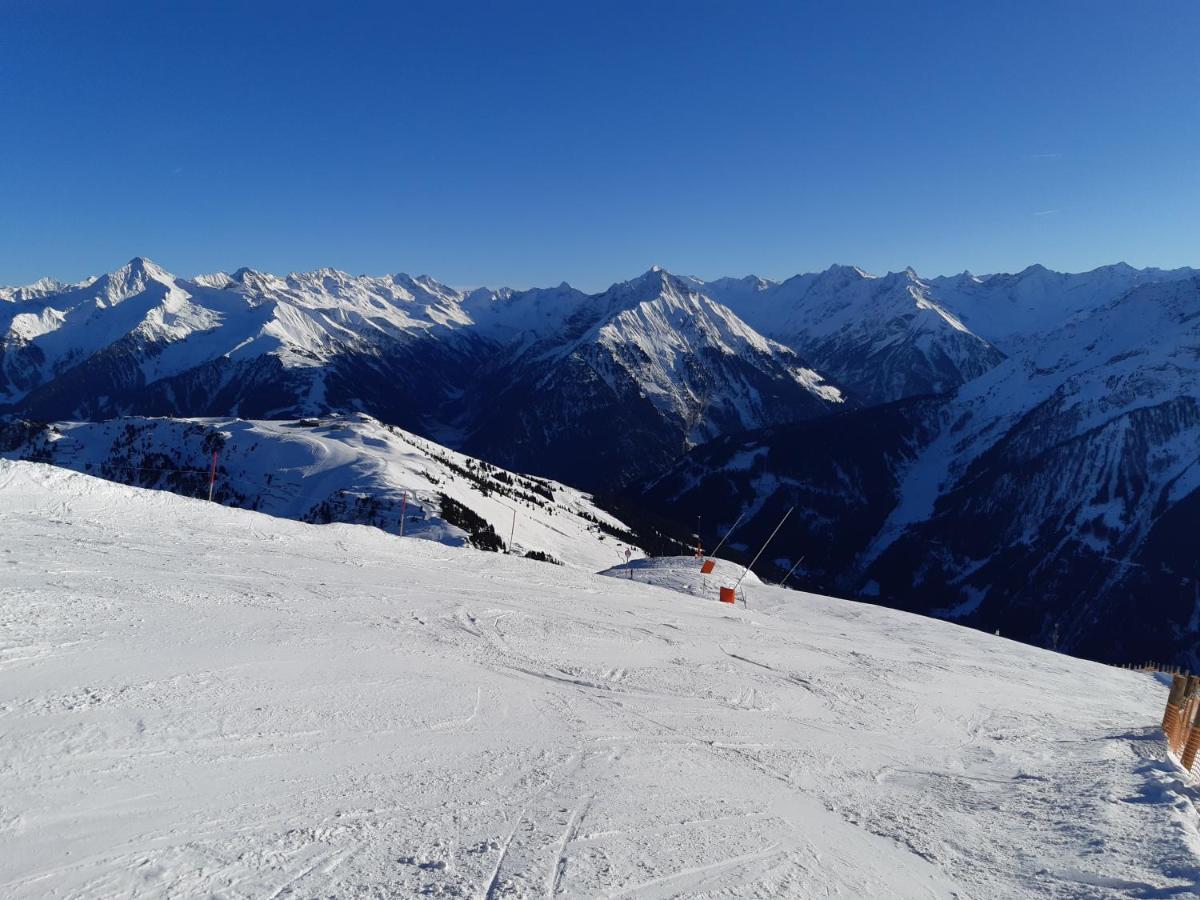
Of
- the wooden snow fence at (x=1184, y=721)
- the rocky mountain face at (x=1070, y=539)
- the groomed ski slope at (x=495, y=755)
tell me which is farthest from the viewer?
the rocky mountain face at (x=1070, y=539)

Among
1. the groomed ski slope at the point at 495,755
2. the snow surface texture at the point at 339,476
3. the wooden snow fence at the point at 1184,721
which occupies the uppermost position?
the wooden snow fence at the point at 1184,721

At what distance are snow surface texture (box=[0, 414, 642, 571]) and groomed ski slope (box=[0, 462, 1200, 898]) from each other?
50.2 meters

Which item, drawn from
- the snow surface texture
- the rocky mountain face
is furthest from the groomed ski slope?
the rocky mountain face

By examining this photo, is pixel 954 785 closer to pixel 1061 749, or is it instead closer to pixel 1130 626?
pixel 1061 749

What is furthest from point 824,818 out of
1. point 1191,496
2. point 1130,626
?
point 1191,496

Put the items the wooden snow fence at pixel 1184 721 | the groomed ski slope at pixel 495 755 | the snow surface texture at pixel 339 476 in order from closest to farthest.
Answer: the groomed ski slope at pixel 495 755, the wooden snow fence at pixel 1184 721, the snow surface texture at pixel 339 476

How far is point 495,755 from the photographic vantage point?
10227mm

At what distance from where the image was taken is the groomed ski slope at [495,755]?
24.5 ft

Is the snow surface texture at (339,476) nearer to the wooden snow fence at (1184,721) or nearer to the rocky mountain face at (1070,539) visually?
the wooden snow fence at (1184,721)

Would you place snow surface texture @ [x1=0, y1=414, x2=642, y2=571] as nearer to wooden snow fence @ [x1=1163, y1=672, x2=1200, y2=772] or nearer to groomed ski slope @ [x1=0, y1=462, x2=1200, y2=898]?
groomed ski slope @ [x1=0, y1=462, x2=1200, y2=898]

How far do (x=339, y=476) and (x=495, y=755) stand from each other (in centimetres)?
9484

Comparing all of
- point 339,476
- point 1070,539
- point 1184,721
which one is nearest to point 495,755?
point 1184,721

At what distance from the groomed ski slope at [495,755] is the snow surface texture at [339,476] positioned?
50.2 m

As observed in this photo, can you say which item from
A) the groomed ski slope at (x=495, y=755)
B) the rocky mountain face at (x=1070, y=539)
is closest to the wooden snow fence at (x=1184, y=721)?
the groomed ski slope at (x=495, y=755)
